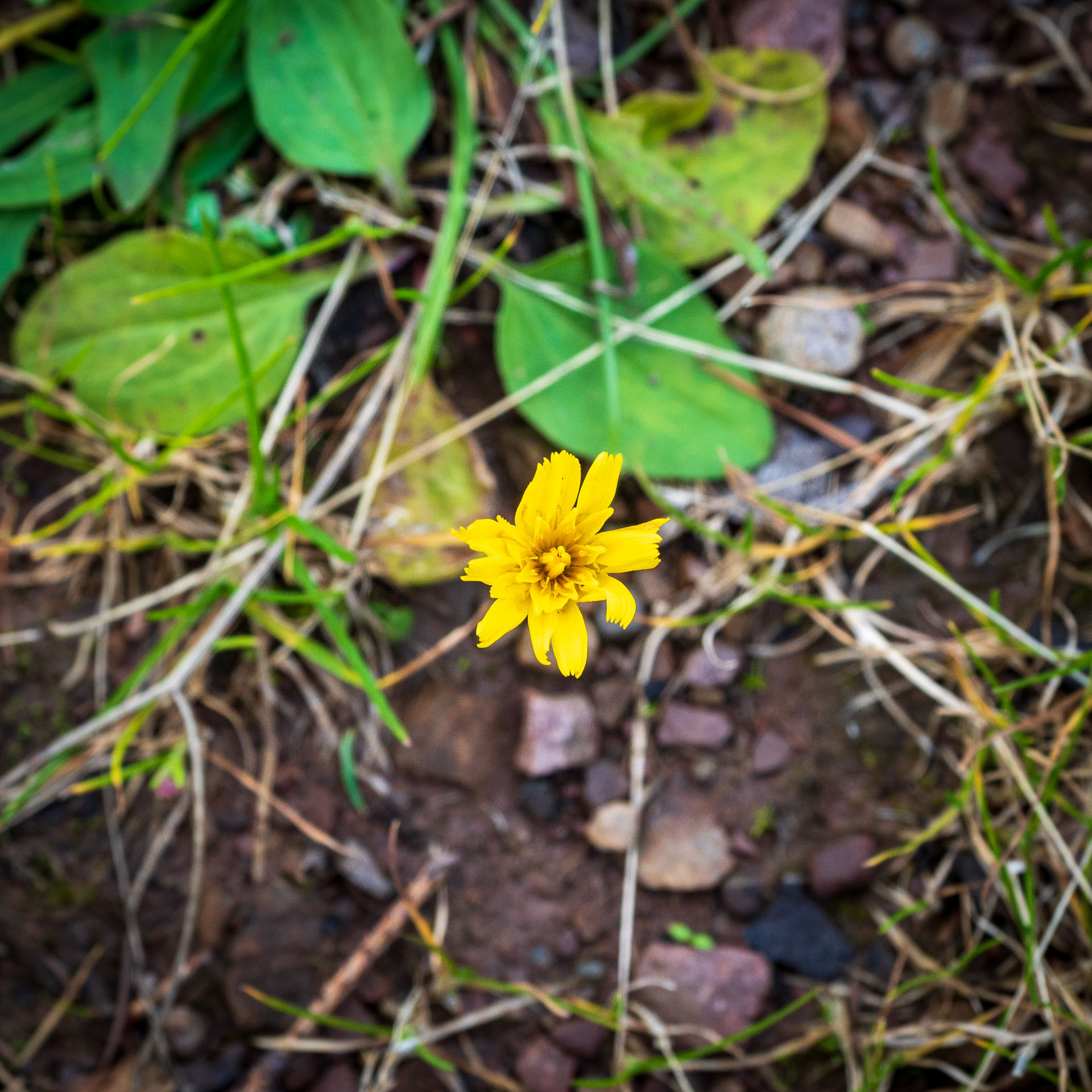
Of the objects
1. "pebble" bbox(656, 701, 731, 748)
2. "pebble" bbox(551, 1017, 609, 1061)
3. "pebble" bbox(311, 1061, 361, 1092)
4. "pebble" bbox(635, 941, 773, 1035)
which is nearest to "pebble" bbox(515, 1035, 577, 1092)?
"pebble" bbox(551, 1017, 609, 1061)

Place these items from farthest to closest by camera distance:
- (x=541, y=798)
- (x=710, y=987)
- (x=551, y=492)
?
(x=541, y=798), (x=710, y=987), (x=551, y=492)

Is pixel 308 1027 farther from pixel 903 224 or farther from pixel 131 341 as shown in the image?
pixel 903 224

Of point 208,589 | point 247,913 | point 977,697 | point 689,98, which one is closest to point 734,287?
point 689,98

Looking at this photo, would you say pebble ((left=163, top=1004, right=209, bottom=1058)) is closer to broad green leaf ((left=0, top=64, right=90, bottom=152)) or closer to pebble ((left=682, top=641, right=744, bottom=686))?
pebble ((left=682, top=641, right=744, bottom=686))

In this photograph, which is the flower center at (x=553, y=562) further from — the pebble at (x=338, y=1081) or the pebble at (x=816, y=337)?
the pebble at (x=338, y=1081)

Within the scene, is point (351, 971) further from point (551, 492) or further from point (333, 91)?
point (333, 91)

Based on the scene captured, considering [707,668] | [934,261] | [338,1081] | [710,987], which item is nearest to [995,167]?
[934,261]

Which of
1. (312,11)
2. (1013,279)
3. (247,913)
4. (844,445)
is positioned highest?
(312,11)
